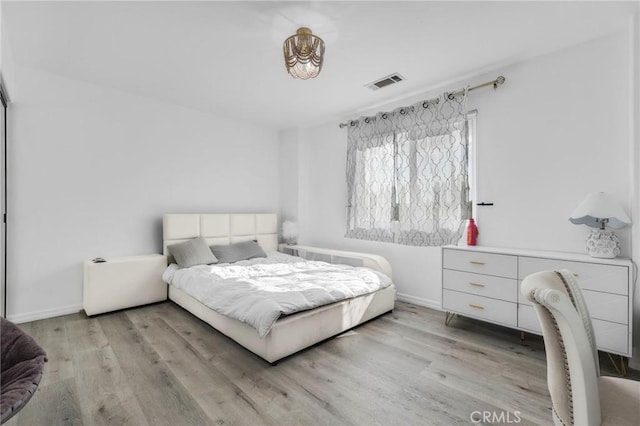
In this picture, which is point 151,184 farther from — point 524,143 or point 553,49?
point 553,49

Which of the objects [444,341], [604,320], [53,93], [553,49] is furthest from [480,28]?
[53,93]

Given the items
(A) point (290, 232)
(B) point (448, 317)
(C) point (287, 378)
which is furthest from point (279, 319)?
(A) point (290, 232)

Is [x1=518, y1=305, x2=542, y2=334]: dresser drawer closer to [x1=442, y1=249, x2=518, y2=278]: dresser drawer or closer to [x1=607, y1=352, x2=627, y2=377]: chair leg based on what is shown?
[x1=442, y1=249, x2=518, y2=278]: dresser drawer

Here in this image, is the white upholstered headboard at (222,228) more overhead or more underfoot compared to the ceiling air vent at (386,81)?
more underfoot

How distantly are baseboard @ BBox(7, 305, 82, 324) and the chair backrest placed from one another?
412 cm

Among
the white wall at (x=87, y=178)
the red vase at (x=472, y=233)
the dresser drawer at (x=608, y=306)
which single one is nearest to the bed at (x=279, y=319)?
the white wall at (x=87, y=178)

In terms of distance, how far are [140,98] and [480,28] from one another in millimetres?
3784

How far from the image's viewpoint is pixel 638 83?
2.13 metres

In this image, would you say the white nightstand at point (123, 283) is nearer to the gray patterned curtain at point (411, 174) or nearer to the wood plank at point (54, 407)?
the wood plank at point (54, 407)

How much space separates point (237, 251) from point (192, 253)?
2.01 ft

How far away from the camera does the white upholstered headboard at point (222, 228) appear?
12.2 ft

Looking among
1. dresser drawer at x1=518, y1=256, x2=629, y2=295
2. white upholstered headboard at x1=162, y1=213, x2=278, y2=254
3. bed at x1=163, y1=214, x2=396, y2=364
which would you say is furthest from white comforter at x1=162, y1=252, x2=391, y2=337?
dresser drawer at x1=518, y1=256, x2=629, y2=295

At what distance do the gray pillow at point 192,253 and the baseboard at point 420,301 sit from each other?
2.42 meters

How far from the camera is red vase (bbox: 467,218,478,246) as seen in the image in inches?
116
